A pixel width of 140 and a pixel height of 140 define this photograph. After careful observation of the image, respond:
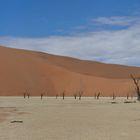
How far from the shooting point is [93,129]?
70.0 ft

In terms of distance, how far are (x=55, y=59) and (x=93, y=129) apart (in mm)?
125793

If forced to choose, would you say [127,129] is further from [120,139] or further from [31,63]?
[31,63]

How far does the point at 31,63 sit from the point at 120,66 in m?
52.4

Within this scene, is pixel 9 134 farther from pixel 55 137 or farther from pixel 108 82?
pixel 108 82

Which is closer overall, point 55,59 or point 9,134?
point 9,134

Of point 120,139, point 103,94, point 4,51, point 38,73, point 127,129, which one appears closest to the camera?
point 120,139

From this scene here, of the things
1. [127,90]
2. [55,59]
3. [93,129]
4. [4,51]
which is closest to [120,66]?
[55,59]

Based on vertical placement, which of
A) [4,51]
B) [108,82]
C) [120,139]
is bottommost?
[120,139]

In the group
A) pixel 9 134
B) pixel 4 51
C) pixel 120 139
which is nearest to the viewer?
pixel 120 139

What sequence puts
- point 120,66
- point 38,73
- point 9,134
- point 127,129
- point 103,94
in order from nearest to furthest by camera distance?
1. point 9,134
2. point 127,129
3. point 103,94
4. point 38,73
5. point 120,66

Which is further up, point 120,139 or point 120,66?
point 120,66

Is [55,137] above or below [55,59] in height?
below

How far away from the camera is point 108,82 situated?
10875 cm

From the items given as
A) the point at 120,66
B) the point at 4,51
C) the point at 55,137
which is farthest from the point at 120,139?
the point at 120,66
